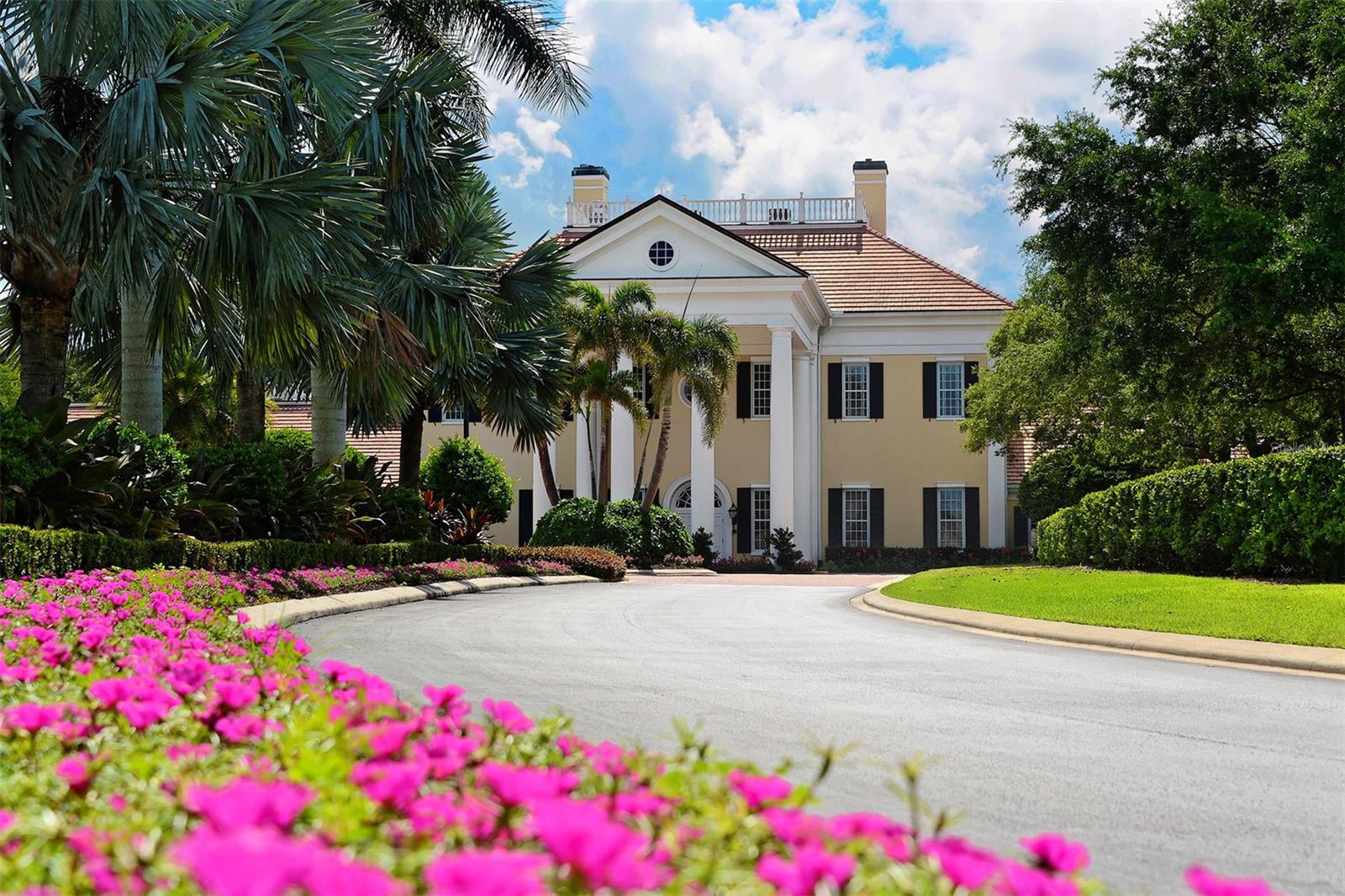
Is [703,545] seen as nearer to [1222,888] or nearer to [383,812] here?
[383,812]

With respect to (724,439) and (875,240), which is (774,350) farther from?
A: (875,240)

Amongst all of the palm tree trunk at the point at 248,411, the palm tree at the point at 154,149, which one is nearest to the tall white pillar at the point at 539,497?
the palm tree trunk at the point at 248,411

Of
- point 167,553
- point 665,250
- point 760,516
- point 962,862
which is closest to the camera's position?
point 962,862

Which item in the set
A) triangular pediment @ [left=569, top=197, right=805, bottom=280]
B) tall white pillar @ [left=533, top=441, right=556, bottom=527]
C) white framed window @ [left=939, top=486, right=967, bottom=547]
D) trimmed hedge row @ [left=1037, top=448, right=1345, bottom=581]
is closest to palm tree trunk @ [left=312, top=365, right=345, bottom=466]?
trimmed hedge row @ [left=1037, top=448, right=1345, bottom=581]

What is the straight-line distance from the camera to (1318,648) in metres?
12.2

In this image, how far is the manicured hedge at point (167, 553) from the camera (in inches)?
492

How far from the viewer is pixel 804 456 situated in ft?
138

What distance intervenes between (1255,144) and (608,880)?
22.5 meters

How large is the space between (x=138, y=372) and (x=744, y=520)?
27.5 meters

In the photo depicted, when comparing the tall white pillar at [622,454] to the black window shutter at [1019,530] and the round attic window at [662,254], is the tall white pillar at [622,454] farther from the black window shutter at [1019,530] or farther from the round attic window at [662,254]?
the black window shutter at [1019,530]

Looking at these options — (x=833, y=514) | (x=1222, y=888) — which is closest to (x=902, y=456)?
(x=833, y=514)

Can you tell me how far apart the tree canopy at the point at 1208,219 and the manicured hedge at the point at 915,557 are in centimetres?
1641

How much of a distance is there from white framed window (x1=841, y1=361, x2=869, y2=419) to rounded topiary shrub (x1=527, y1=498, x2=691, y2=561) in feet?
31.3

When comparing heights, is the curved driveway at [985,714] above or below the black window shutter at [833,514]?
below
